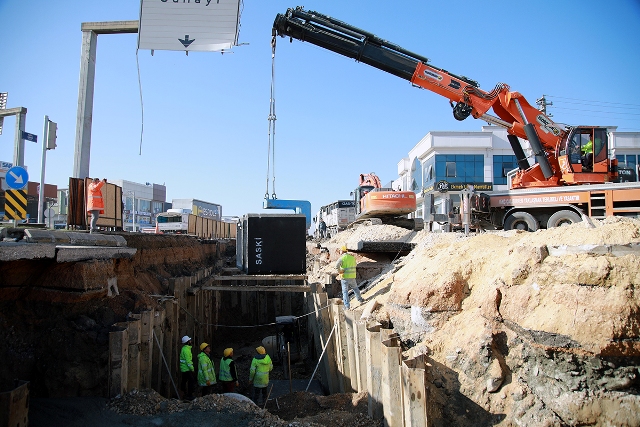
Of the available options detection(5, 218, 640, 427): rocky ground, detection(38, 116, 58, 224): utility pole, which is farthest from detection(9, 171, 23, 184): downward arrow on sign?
detection(5, 218, 640, 427): rocky ground

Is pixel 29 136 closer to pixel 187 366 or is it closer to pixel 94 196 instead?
pixel 94 196

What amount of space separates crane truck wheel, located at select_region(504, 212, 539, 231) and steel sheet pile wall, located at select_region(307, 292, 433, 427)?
6.18 m

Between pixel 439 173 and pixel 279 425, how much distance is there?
32.1m

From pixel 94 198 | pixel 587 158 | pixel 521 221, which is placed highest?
pixel 587 158

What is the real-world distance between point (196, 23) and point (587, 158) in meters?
10.3

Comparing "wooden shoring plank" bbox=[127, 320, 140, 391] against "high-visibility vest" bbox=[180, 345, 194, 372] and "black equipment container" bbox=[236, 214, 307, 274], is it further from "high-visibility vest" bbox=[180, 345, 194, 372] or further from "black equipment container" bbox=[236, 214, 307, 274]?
"black equipment container" bbox=[236, 214, 307, 274]

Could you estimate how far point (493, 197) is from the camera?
508 inches

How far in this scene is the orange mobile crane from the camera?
1184cm

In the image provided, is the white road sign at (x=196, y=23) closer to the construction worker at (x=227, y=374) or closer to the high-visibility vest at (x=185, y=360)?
the high-visibility vest at (x=185, y=360)

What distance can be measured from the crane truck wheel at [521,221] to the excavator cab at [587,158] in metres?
1.37

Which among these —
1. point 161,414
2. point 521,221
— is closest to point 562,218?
point 521,221

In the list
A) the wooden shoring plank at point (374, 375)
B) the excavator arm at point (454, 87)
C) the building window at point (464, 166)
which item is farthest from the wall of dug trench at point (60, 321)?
the building window at point (464, 166)

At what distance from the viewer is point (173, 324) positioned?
930 centimetres

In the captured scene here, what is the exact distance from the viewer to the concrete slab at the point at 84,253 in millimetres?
6015
